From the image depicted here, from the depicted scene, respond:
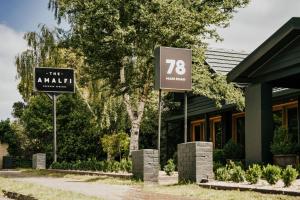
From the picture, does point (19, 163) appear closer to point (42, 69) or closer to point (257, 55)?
point (42, 69)

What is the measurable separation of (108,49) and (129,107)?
3751 millimetres

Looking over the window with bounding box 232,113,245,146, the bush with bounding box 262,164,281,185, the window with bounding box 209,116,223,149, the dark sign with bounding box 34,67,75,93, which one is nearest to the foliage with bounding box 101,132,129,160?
the dark sign with bounding box 34,67,75,93

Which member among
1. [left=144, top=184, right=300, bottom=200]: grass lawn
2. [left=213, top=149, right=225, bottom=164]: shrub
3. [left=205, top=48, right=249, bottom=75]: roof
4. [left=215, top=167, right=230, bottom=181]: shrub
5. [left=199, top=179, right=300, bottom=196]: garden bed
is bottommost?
[left=144, top=184, right=300, bottom=200]: grass lawn

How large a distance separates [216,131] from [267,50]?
11995 millimetres

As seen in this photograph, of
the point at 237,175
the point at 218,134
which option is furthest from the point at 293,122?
the point at 237,175

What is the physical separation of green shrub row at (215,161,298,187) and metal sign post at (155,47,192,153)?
191 centimetres

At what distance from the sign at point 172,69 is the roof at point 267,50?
2.63 m

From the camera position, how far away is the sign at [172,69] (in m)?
15.8

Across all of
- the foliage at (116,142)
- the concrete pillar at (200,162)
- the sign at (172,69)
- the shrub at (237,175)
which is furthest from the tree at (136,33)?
the shrub at (237,175)

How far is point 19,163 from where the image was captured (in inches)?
1614

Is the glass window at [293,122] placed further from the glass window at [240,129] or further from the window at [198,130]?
the window at [198,130]

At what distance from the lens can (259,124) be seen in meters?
17.8

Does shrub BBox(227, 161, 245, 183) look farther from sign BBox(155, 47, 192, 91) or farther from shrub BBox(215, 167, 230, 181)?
sign BBox(155, 47, 192, 91)

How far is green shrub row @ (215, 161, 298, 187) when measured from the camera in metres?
11.7
